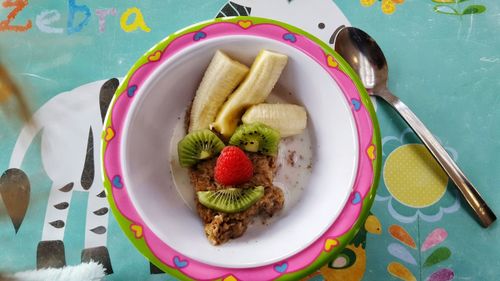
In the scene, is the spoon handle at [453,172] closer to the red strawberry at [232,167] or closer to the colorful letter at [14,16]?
the red strawberry at [232,167]

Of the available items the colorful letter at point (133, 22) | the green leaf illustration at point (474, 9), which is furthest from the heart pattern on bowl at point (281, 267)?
the green leaf illustration at point (474, 9)

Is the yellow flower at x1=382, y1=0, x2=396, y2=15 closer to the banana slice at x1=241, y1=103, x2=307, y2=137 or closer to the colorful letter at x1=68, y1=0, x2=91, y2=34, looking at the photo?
the banana slice at x1=241, y1=103, x2=307, y2=137

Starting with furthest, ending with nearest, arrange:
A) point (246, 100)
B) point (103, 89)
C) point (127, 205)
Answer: point (103, 89), point (246, 100), point (127, 205)

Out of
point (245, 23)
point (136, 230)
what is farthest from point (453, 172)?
point (136, 230)

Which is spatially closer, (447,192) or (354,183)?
(354,183)

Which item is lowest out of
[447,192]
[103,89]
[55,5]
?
[447,192]

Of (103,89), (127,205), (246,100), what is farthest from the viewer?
(103,89)

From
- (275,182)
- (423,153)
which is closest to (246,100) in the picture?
(275,182)

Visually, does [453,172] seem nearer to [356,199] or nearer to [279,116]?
[356,199]

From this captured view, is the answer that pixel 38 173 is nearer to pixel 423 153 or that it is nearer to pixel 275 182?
pixel 275 182
